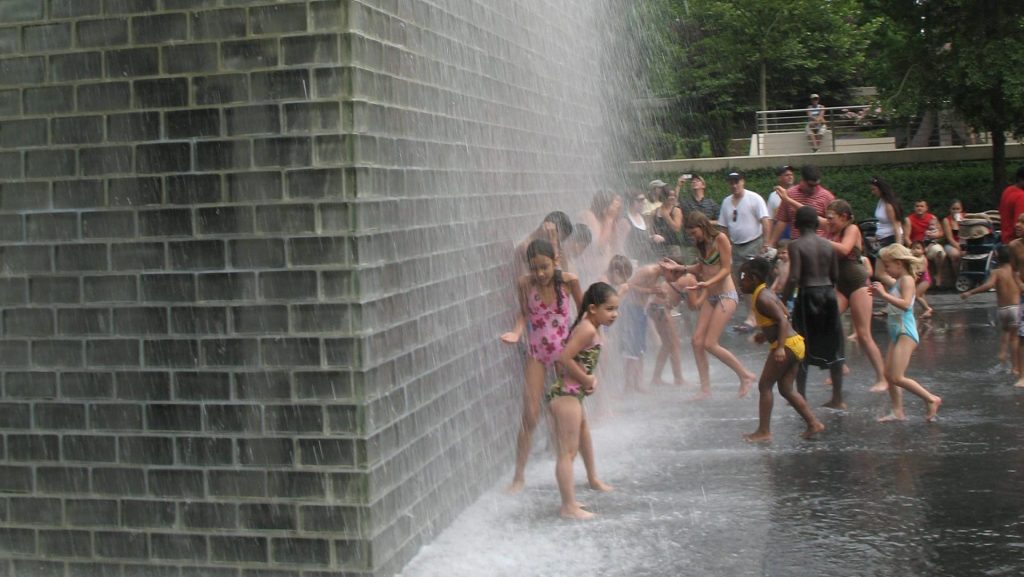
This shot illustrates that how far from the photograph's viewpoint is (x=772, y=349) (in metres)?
9.16

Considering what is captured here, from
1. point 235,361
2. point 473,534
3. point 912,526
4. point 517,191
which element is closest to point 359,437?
point 235,361

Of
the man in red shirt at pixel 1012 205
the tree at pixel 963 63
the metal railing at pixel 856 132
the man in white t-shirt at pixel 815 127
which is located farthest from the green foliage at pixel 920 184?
the man in red shirt at pixel 1012 205

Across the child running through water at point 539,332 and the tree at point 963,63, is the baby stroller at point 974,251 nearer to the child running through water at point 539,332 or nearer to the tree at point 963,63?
the tree at point 963,63

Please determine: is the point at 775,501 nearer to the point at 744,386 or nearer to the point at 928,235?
the point at 744,386

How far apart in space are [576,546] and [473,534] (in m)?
0.68

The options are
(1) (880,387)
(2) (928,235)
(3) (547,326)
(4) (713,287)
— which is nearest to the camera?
(3) (547,326)

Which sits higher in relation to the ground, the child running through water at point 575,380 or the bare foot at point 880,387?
the child running through water at point 575,380

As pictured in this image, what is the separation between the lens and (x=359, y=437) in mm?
5805

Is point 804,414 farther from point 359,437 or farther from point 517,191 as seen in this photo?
point 359,437

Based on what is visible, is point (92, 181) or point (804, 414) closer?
point (92, 181)

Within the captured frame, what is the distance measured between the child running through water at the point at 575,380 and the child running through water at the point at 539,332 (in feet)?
1.36

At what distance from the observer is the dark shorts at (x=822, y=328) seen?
33.0ft

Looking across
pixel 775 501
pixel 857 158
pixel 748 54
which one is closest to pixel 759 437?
pixel 775 501

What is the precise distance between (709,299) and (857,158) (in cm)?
2106
